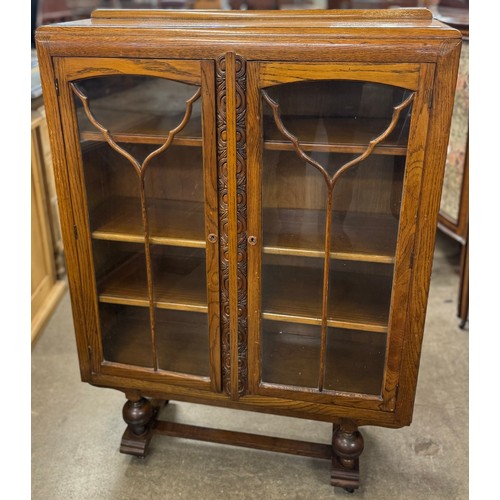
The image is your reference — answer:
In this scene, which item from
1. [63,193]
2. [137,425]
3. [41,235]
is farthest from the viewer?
[41,235]

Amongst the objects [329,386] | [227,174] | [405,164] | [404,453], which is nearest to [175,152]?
[227,174]

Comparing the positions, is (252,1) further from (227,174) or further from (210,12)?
(227,174)

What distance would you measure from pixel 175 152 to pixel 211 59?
205 mm

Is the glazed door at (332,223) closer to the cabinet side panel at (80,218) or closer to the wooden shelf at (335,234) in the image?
the wooden shelf at (335,234)

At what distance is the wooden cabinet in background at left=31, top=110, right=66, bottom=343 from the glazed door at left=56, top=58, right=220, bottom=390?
76 centimetres

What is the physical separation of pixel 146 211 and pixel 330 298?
1.43ft

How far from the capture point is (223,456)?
144cm

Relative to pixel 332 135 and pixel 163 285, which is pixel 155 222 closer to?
pixel 163 285

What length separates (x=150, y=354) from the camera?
1.30 meters

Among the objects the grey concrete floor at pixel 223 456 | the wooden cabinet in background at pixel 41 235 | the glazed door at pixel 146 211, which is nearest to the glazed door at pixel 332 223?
the glazed door at pixel 146 211

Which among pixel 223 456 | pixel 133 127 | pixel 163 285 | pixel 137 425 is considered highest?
pixel 133 127

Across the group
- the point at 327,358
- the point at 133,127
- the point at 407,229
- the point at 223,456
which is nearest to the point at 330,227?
the point at 407,229

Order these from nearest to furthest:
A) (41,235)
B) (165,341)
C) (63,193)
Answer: (63,193)
(165,341)
(41,235)

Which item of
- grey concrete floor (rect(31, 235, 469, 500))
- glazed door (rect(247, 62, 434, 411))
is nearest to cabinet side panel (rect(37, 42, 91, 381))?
grey concrete floor (rect(31, 235, 469, 500))
